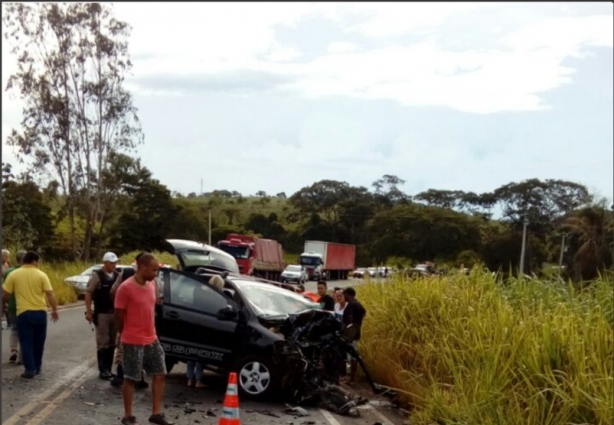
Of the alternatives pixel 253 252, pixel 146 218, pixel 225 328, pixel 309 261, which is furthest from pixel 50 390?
pixel 309 261

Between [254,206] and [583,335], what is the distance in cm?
1789

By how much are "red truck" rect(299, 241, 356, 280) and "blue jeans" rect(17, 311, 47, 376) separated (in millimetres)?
12912

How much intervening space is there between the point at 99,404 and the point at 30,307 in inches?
81.2

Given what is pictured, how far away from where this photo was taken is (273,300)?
11523mm

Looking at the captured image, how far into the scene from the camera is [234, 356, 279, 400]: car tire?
10273mm

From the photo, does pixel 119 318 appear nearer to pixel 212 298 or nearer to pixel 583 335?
pixel 212 298

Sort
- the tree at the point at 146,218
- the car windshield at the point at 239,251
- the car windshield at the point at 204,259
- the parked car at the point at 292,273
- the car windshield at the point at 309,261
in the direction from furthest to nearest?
the parked car at the point at 292,273, the car windshield at the point at 239,251, the car windshield at the point at 309,261, the tree at the point at 146,218, the car windshield at the point at 204,259

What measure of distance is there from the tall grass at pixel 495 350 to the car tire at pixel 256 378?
179cm

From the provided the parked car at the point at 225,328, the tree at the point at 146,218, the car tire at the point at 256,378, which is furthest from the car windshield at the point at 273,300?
the tree at the point at 146,218

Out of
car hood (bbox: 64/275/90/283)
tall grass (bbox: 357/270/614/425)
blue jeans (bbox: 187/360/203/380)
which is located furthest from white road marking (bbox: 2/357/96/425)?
car hood (bbox: 64/275/90/283)

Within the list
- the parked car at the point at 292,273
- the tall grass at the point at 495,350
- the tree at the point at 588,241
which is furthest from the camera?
the parked car at the point at 292,273

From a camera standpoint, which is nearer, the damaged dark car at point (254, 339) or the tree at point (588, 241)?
the damaged dark car at point (254, 339)

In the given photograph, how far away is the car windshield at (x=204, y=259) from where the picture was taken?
42.9 ft

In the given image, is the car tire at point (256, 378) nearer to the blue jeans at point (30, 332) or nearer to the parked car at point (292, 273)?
the blue jeans at point (30, 332)
